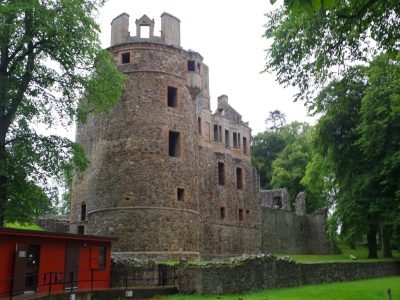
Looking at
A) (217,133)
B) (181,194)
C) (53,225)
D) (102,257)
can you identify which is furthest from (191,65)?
(53,225)

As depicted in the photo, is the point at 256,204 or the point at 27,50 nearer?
the point at 27,50

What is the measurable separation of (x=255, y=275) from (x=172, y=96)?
468 inches

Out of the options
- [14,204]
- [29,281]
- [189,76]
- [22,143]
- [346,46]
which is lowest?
[29,281]

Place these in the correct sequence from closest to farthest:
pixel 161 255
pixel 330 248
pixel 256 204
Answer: pixel 161 255
pixel 256 204
pixel 330 248

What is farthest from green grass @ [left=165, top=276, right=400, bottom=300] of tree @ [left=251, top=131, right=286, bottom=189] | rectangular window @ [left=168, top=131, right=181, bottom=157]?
tree @ [left=251, top=131, right=286, bottom=189]

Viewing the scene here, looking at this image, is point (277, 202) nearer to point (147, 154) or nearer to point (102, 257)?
point (147, 154)

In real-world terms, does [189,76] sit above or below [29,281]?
above

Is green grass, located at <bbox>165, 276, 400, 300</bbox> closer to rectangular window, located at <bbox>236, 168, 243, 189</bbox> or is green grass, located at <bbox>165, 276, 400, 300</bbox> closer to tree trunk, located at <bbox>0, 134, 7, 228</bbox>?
tree trunk, located at <bbox>0, 134, 7, 228</bbox>

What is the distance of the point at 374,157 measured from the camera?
80.9ft

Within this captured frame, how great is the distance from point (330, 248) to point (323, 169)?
20.0 metres

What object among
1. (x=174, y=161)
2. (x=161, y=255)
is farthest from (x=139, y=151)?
(x=161, y=255)

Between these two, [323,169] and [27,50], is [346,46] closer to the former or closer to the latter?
[27,50]

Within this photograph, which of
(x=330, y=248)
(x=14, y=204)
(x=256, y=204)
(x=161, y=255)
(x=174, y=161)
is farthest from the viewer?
(x=330, y=248)

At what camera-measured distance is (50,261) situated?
15.6 metres
